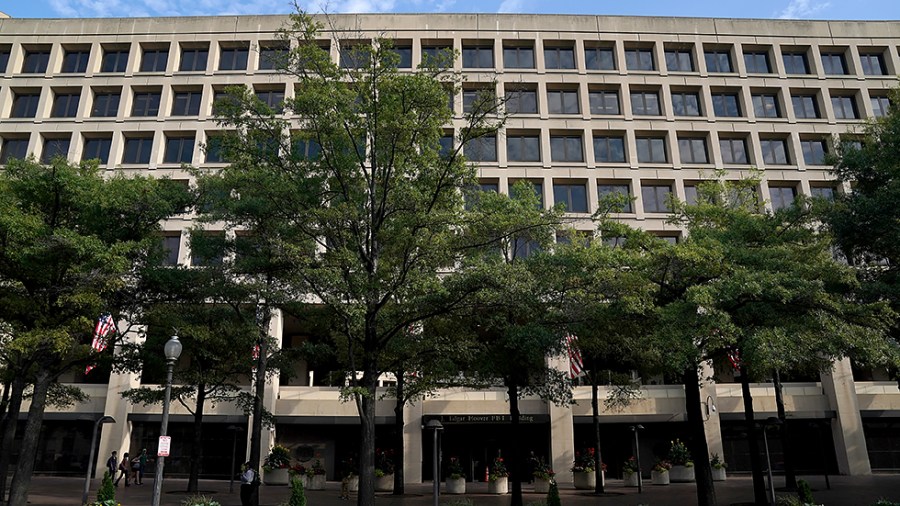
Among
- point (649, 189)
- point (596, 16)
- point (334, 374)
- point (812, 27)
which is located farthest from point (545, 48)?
point (334, 374)

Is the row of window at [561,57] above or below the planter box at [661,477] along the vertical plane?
above

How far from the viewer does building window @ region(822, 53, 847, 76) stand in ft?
137

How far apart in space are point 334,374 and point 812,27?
38.8 meters

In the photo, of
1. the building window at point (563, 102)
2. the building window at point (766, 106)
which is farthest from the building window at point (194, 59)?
the building window at point (766, 106)

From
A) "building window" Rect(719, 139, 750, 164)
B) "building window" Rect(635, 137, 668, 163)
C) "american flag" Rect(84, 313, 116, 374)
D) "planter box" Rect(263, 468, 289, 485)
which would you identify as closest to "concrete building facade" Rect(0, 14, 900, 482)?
"building window" Rect(719, 139, 750, 164)

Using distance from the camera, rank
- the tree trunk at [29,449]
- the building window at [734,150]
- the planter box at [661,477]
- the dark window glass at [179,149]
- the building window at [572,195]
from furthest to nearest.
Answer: the building window at [734,150]
the dark window glass at [179,149]
the building window at [572,195]
the planter box at [661,477]
the tree trunk at [29,449]

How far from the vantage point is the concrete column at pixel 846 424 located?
35219 millimetres

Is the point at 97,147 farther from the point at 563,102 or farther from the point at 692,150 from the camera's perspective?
the point at 692,150

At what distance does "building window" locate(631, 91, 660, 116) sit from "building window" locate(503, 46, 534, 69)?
688 centimetres

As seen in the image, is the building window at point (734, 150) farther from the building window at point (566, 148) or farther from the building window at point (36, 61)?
the building window at point (36, 61)

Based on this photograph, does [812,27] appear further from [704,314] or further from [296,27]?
[296,27]

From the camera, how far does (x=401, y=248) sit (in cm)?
1830

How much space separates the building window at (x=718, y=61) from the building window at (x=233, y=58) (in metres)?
29.6

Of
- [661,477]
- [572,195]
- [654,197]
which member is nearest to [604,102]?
[572,195]
